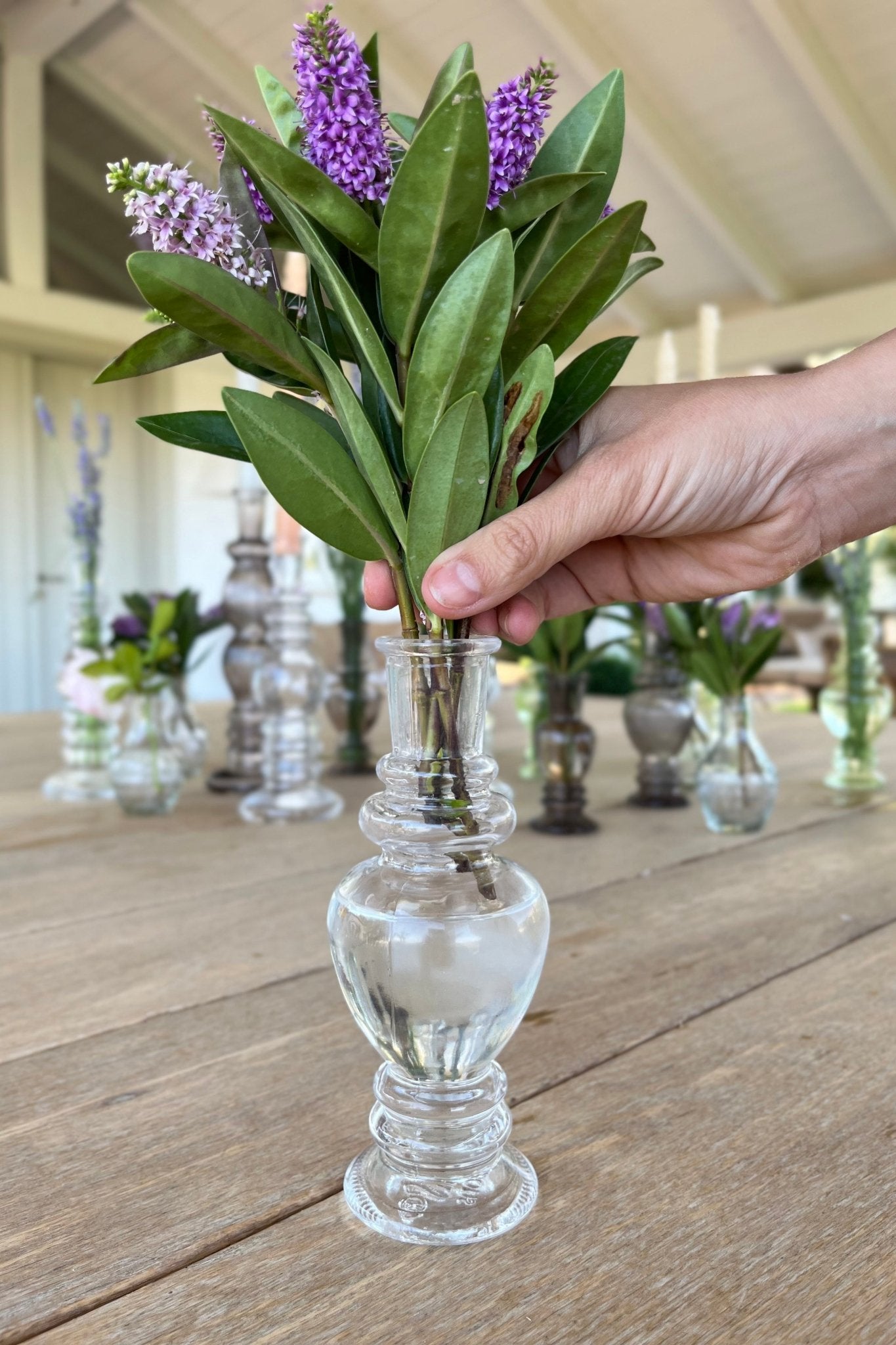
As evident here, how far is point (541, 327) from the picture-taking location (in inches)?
18.8

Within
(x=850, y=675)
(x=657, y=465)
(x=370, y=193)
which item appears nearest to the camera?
(x=370, y=193)

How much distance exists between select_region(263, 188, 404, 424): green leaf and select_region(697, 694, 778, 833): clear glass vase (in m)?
0.81

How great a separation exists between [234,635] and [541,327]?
3.53ft

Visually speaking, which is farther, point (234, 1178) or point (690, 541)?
point (690, 541)

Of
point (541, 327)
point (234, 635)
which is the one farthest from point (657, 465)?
point (234, 635)

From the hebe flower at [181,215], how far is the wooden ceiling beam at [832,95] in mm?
3602

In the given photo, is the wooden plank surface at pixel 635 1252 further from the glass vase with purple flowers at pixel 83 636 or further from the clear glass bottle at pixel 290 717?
the glass vase with purple flowers at pixel 83 636

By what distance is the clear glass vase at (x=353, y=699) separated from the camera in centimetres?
154

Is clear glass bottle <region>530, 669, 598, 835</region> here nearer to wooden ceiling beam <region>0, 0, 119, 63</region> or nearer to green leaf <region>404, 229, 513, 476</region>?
green leaf <region>404, 229, 513, 476</region>

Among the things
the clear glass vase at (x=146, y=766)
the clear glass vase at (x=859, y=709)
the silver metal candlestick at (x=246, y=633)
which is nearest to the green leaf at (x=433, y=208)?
the clear glass vase at (x=146, y=766)

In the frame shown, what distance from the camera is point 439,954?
438 mm

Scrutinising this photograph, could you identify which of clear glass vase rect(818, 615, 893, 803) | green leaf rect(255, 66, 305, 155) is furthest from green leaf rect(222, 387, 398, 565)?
clear glass vase rect(818, 615, 893, 803)

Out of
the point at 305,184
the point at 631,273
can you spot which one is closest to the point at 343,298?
the point at 305,184

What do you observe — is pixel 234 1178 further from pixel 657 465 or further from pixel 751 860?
pixel 751 860
